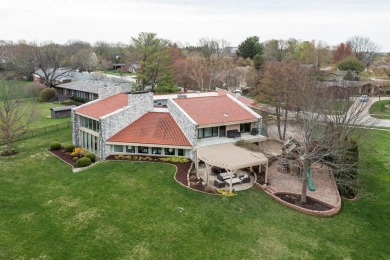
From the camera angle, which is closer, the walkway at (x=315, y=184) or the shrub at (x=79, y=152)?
the walkway at (x=315, y=184)

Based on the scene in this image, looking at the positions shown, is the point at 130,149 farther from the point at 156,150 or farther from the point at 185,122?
the point at 185,122

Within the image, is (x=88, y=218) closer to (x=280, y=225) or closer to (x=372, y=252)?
(x=280, y=225)

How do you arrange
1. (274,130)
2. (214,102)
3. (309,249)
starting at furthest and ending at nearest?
1. (274,130)
2. (214,102)
3. (309,249)

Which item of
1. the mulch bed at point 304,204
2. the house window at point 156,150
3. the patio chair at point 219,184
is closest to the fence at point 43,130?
the house window at point 156,150

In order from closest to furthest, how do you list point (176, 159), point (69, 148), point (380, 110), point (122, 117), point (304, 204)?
point (304, 204)
point (176, 159)
point (122, 117)
point (69, 148)
point (380, 110)

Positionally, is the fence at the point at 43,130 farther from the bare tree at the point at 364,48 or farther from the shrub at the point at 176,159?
the bare tree at the point at 364,48

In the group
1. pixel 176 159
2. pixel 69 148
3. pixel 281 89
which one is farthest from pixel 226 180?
pixel 69 148

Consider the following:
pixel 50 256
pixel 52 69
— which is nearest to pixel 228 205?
pixel 50 256
